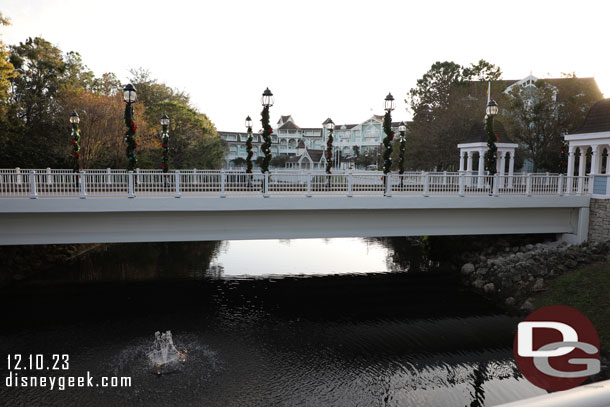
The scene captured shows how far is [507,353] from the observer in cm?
1269

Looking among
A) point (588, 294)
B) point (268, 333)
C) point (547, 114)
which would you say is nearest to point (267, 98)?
point (268, 333)

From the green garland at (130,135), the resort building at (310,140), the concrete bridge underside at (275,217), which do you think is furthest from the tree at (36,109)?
the resort building at (310,140)

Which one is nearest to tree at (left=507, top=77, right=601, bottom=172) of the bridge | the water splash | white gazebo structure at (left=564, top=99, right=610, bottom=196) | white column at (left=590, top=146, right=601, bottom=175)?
white gazebo structure at (left=564, top=99, right=610, bottom=196)

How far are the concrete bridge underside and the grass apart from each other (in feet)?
10.2

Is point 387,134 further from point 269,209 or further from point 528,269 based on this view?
point 528,269

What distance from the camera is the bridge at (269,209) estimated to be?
46.9ft

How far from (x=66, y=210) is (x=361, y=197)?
10.3 m

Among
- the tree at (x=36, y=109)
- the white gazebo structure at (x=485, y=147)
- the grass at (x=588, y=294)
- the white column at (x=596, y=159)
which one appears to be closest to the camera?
the grass at (x=588, y=294)

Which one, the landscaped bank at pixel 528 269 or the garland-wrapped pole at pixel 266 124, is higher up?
the garland-wrapped pole at pixel 266 124

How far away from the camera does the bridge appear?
1429cm

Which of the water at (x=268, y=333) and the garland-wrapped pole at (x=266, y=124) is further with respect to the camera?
the garland-wrapped pole at (x=266, y=124)

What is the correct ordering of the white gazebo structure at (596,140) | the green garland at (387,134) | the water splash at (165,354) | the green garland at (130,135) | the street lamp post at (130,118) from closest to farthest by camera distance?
1. the water splash at (165,354)
2. the street lamp post at (130,118)
3. the green garland at (130,135)
4. the white gazebo structure at (596,140)
5. the green garland at (387,134)

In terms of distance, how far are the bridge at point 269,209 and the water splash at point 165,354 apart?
3726 mm

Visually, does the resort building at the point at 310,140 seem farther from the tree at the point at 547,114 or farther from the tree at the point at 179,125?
the tree at the point at 547,114
